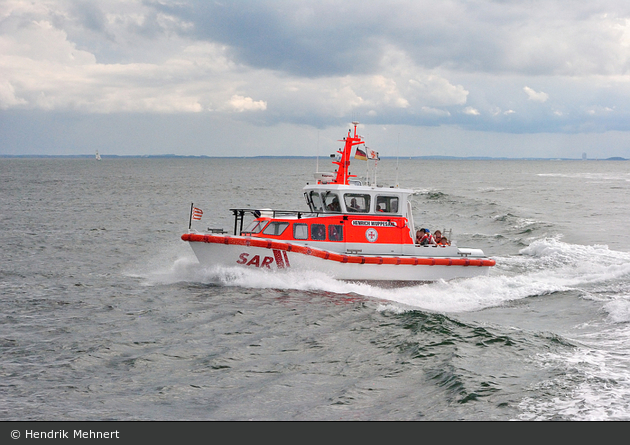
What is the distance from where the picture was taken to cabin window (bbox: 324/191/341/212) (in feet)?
52.5

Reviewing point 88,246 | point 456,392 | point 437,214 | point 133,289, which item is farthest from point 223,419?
point 437,214

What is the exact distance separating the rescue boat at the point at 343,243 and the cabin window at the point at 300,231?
28 millimetres

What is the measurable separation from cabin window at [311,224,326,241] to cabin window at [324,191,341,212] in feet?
2.01

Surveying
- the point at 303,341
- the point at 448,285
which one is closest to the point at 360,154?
the point at 448,285

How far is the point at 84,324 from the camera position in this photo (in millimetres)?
12031

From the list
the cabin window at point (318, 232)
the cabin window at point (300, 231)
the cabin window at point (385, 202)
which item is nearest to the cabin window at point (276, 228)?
the cabin window at point (300, 231)

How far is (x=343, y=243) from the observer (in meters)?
15.8

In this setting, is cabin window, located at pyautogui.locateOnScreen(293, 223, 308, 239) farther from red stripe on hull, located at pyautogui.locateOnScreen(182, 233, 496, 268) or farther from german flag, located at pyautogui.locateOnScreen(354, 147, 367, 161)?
german flag, located at pyautogui.locateOnScreen(354, 147, 367, 161)

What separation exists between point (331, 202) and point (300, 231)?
1.26m

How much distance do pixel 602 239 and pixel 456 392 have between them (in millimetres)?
19711

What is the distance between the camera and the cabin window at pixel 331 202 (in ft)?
52.5

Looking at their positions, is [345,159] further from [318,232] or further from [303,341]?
[303,341]

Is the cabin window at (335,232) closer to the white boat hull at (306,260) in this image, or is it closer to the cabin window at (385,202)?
the white boat hull at (306,260)
